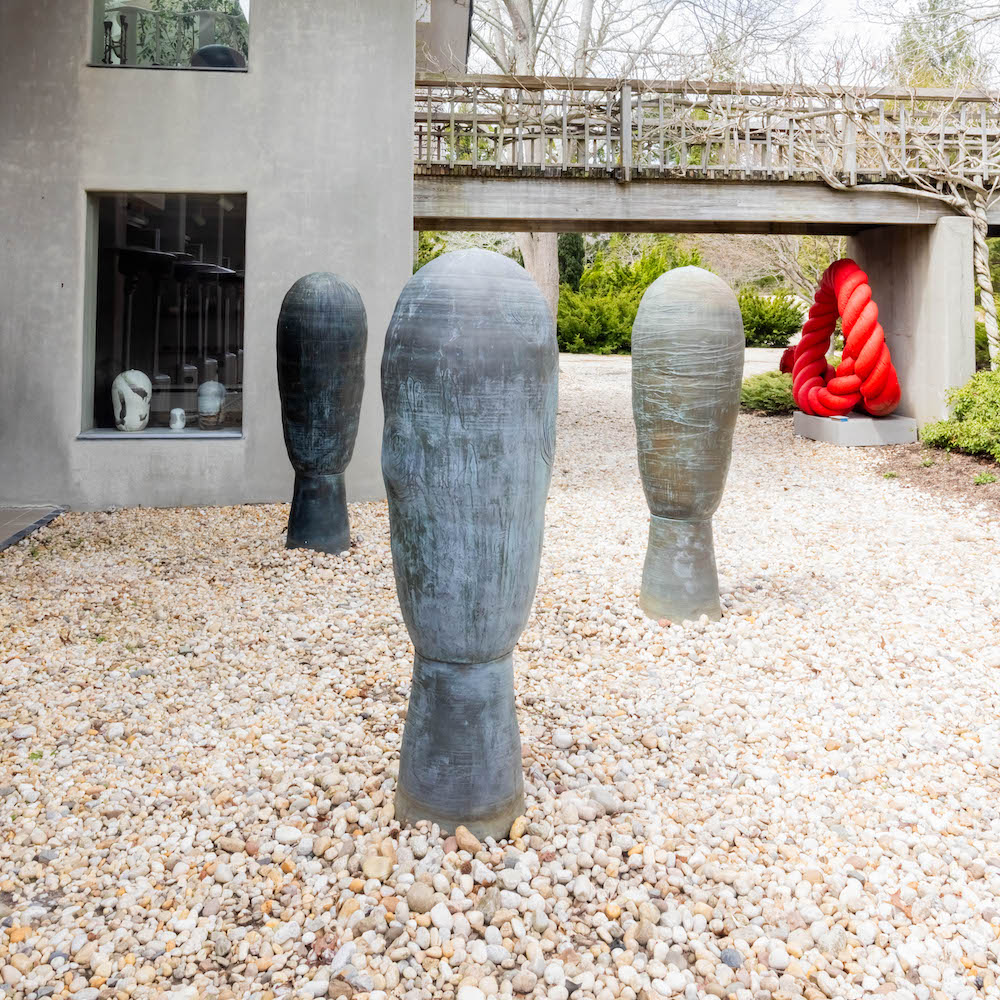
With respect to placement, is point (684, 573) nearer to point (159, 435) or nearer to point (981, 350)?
point (159, 435)

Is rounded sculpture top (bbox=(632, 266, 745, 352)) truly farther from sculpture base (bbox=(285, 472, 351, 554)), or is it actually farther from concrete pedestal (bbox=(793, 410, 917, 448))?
concrete pedestal (bbox=(793, 410, 917, 448))

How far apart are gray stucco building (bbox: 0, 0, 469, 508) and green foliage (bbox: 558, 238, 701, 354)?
15.4m

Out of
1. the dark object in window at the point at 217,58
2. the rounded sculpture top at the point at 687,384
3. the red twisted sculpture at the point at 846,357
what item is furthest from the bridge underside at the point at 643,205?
the rounded sculpture top at the point at 687,384

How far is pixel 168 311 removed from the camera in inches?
278

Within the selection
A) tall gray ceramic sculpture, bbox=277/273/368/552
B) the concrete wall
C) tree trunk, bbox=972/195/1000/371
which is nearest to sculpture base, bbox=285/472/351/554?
tall gray ceramic sculpture, bbox=277/273/368/552

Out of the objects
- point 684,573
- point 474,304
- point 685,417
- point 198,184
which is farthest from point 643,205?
point 474,304

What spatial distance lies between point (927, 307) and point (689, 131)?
3.32 metres

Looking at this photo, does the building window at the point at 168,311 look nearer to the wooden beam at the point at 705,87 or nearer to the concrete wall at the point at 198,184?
the concrete wall at the point at 198,184

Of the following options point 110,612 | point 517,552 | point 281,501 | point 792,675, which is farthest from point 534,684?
point 281,501

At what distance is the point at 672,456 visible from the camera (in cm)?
422

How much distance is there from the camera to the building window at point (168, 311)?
697 centimetres

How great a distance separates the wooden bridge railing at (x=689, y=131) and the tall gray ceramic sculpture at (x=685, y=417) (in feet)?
18.0

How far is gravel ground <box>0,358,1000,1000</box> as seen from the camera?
2.07 meters

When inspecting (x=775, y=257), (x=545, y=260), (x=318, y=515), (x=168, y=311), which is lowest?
(x=318, y=515)
